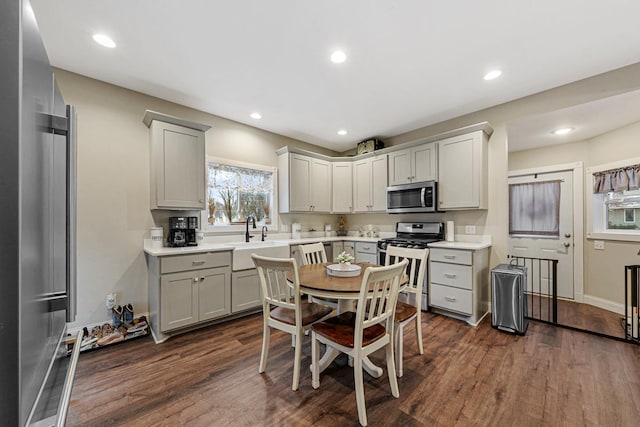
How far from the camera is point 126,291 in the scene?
297 cm

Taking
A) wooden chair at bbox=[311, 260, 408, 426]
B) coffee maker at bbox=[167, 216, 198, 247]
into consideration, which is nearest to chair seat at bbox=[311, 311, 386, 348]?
wooden chair at bbox=[311, 260, 408, 426]

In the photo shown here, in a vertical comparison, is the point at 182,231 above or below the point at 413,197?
below

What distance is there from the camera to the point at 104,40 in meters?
2.21

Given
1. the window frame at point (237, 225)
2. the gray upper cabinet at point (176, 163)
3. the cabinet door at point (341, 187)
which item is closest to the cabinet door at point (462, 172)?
the cabinet door at point (341, 187)

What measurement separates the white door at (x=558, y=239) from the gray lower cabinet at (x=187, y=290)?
449 centimetres

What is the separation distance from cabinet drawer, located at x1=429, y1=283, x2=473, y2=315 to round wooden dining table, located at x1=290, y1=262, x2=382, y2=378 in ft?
5.20

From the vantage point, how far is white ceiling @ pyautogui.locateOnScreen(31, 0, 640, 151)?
74.7 inches

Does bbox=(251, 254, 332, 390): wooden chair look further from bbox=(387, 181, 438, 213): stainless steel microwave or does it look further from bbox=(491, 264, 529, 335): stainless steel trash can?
bbox=(387, 181, 438, 213): stainless steel microwave

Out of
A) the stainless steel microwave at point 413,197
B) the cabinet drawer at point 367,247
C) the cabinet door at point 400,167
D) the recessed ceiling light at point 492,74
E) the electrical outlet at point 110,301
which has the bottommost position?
the electrical outlet at point 110,301

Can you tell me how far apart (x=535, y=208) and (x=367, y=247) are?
9.55 feet

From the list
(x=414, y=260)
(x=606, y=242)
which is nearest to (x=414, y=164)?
(x=414, y=260)

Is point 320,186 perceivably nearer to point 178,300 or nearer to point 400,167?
point 400,167

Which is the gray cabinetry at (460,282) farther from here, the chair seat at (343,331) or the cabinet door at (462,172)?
the chair seat at (343,331)

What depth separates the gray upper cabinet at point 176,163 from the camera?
2.99 m
